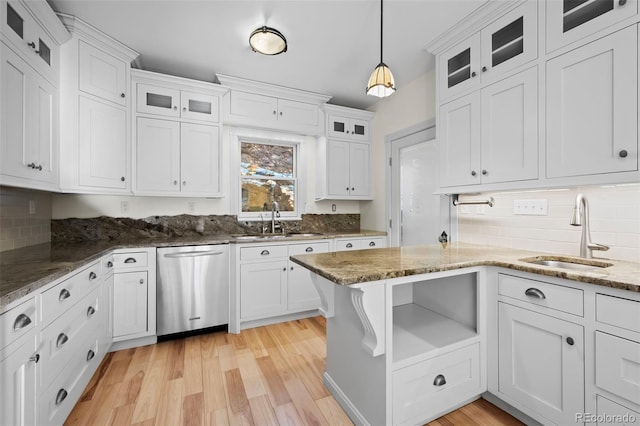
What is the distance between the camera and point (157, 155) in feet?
9.20

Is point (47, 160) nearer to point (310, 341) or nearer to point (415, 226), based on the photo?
point (310, 341)

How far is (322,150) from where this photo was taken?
12.1 feet

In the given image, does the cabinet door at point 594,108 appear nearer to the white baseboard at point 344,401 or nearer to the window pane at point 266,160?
the white baseboard at point 344,401

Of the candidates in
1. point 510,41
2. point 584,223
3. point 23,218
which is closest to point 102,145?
point 23,218

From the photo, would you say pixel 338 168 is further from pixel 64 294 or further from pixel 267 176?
pixel 64 294

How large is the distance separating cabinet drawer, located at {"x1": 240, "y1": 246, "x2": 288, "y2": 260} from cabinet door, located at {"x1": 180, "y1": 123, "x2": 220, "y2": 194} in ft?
2.50

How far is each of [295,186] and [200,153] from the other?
50.9 inches

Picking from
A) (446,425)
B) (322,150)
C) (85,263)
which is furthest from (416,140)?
(85,263)

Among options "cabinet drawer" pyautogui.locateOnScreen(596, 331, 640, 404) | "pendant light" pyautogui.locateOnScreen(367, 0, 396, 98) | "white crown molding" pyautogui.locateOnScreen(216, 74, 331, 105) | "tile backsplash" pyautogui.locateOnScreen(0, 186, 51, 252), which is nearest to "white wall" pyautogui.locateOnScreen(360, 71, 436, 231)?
"white crown molding" pyautogui.locateOnScreen(216, 74, 331, 105)

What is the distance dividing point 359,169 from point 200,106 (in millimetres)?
2091

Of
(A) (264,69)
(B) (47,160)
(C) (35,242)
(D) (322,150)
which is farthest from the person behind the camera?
(D) (322,150)

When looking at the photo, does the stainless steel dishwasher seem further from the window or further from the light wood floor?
the window

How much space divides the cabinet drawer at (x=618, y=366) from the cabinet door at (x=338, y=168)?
2.78 metres

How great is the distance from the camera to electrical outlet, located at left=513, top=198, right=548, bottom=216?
2.01 metres
